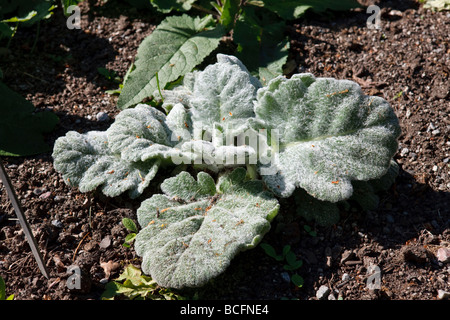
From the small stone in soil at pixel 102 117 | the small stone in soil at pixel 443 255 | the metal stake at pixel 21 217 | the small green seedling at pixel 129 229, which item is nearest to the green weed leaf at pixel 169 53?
the small stone in soil at pixel 102 117

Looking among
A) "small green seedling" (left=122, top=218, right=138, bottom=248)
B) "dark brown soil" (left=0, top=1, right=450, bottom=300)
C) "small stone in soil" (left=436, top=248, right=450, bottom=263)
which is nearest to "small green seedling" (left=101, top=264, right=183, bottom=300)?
"dark brown soil" (left=0, top=1, right=450, bottom=300)

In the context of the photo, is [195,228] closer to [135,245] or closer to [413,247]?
[135,245]

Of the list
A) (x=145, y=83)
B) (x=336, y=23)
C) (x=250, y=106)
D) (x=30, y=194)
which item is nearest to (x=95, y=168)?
(x=30, y=194)

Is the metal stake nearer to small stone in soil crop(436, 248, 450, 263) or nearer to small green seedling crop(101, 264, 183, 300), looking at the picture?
small green seedling crop(101, 264, 183, 300)

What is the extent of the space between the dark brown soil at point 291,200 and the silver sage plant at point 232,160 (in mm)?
153

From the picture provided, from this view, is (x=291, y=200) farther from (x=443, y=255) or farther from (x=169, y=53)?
(x=169, y=53)

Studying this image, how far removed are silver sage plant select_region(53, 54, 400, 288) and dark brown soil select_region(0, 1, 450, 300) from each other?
0.15 metres

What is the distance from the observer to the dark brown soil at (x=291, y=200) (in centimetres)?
211

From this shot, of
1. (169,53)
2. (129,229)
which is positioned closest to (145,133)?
(129,229)

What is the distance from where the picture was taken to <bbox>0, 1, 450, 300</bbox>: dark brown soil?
2113mm

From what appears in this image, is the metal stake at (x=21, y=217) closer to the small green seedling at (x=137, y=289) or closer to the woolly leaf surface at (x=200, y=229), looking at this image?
the small green seedling at (x=137, y=289)

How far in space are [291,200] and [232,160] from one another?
410 mm

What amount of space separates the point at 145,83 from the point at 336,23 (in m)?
1.42

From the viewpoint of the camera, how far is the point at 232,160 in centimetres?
223
